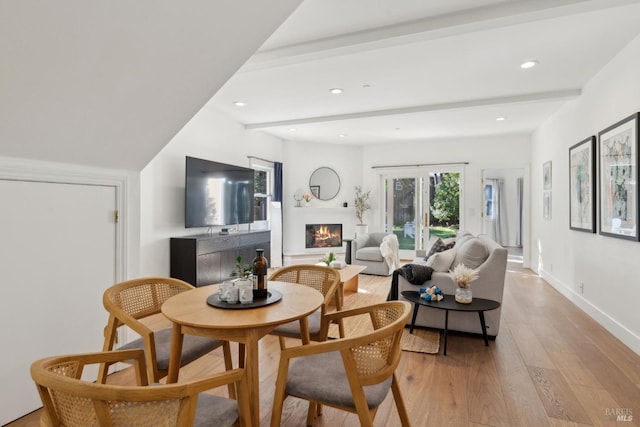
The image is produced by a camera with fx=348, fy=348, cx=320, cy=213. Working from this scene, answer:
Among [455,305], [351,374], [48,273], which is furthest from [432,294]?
[48,273]

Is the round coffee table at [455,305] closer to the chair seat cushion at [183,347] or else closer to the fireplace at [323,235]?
the chair seat cushion at [183,347]

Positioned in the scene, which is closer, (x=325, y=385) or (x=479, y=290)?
(x=325, y=385)

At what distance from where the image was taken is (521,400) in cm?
211

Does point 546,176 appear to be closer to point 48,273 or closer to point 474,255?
point 474,255

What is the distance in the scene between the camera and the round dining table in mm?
1468

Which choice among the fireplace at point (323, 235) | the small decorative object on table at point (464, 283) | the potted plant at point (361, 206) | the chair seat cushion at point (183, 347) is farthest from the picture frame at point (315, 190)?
the chair seat cushion at point (183, 347)

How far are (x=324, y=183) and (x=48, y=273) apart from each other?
20.0 ft

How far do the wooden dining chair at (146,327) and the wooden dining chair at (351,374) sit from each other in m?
0.58

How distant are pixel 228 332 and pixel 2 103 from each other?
1.35 metres

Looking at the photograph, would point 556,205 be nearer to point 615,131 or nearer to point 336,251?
point 615,131

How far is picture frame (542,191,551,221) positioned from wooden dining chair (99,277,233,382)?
557 cm

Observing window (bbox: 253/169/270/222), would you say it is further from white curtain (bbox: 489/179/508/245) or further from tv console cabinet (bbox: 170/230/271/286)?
white curtain (bbox: 489/179/508/245)

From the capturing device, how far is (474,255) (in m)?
3.39

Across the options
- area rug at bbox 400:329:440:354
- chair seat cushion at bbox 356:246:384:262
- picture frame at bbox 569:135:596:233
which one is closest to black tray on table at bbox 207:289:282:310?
area rug at bbox 400:329:440:354
